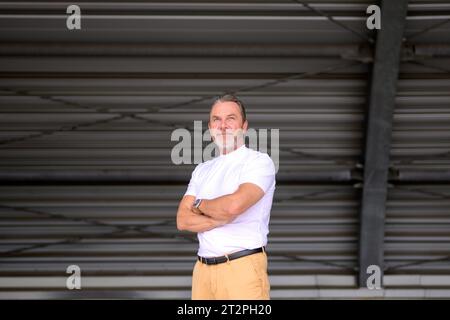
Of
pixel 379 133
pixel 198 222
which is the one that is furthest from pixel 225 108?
pixel 379 133

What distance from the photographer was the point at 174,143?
348 inches

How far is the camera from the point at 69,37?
7.89 m

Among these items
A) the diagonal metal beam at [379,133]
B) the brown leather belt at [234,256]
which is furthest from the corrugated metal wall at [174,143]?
the brown leather belt at [234,256]

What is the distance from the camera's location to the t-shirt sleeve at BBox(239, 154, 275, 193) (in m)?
3.08

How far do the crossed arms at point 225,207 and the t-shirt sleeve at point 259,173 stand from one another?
3cm

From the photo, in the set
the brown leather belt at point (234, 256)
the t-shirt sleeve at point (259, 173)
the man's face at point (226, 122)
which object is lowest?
the brown leather belt at point (234, 256)

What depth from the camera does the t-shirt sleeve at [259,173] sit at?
3084 millimetres

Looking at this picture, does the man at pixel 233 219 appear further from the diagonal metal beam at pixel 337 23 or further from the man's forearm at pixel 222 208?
the diagonal metal beam at pixel 337 23

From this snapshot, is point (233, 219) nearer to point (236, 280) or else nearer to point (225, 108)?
point (236, 280)

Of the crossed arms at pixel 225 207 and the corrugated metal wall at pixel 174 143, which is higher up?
the corrugated metal wall at pixel 174 143

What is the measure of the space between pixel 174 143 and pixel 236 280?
6.05 m

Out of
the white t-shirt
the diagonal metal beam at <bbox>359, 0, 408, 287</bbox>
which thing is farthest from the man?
the diagonal metal beam at <bbox>359, 0, 408, 287</bbox>
